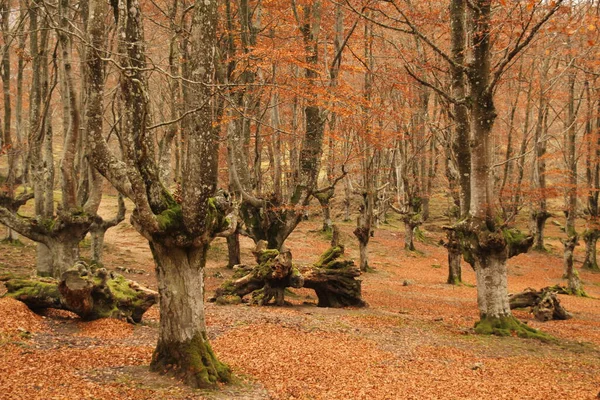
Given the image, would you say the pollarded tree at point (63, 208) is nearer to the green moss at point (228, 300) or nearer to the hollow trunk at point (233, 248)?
the green moss at point (228, 300)

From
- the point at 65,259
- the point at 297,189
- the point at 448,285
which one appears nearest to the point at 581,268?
the point at 448,285

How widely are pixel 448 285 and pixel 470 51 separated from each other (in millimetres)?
13039

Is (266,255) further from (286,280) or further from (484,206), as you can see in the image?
(484,206)

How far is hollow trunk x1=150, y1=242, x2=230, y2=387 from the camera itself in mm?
6738

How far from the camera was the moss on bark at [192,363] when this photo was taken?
657cm

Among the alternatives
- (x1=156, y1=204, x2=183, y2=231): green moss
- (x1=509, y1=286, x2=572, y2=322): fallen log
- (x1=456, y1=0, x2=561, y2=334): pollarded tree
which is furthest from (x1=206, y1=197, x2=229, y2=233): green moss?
(x1=509, y1=286, x2=572, y2=322): fallen log

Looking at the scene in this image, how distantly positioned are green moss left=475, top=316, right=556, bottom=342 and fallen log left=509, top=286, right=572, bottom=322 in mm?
3274

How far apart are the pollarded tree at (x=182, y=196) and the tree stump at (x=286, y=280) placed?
6547mm

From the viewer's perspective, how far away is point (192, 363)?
6.63m

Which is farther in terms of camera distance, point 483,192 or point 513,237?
point 513,237

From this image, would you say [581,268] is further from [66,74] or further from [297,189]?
[66,74]

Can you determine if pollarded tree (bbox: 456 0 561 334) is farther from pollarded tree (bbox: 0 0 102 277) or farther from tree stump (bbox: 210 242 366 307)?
pollarded tree (bbox: 0 0 102 277)

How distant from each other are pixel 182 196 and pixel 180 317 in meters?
1.63

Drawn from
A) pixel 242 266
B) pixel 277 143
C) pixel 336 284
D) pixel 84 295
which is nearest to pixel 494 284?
pixel 336 284
